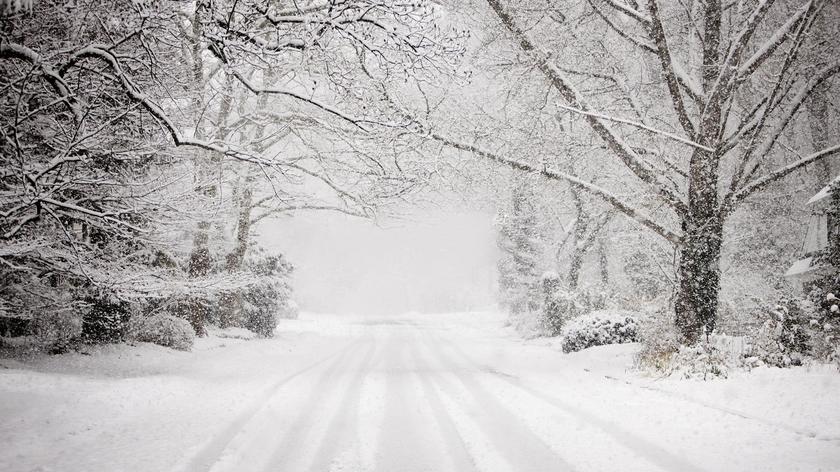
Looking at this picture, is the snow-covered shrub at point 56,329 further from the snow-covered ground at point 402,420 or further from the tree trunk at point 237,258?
the tree trunk at point 237,258

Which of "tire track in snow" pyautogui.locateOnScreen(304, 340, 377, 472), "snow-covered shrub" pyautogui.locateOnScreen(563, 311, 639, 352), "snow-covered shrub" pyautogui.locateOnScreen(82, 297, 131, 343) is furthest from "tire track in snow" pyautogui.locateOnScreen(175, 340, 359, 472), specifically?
"snow-covered shrub" pyautogui.locateOnScreen(563, 311, 639, 352)

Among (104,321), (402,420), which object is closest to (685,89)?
(402,420)

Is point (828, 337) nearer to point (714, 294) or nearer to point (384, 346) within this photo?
point (714, 294)

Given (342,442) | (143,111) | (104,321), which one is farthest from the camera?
(104,321)

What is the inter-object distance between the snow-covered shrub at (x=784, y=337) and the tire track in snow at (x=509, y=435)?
15.8ft

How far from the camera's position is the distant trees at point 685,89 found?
8.77 m

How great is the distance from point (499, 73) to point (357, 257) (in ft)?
251

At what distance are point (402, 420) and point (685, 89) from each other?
8.65 metres

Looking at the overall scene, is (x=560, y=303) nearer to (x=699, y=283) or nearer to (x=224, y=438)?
(x=699, y=283)

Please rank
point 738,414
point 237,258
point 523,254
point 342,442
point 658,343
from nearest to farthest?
point 342,442
point 738,414
point 658,343
point 237,258
point 523,254

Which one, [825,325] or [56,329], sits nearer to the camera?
[825,325]

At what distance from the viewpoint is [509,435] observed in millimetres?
5297

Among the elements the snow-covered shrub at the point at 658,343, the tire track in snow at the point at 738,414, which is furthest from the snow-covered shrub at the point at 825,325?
the tire track in snow at the point at 738,414

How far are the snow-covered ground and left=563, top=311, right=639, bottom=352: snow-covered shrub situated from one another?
4586mm
